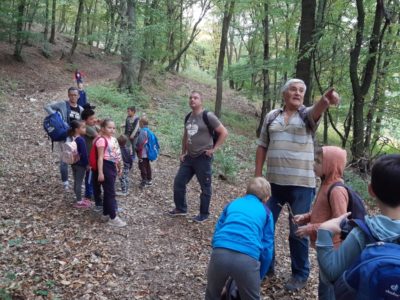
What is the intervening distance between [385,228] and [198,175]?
4177mm

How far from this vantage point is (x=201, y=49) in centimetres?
4250

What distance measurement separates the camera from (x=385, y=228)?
Answer: 1.82 metres

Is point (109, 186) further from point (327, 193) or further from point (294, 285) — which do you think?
point (327, 193)

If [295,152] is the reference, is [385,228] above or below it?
below

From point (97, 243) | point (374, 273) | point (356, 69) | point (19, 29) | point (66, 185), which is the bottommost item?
point (97, 243)

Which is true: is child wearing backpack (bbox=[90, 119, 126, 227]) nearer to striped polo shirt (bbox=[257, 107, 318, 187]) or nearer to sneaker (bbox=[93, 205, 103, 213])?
sneaker (bbox=[93, 205, 103, 213])

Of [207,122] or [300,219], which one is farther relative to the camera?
[207,122]

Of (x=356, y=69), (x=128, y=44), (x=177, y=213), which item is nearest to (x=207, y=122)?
(x=177, y=213)

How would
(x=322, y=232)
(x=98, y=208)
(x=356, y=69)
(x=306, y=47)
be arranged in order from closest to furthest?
(x=322, y=232) → (x=98, y=208) → (x=306, y=47) → (x=356, y=69)

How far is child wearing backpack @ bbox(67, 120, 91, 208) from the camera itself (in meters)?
6.20

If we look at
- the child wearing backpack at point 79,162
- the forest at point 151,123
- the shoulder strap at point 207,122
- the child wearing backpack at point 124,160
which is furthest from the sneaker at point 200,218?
the child wearing backpack at point 79,162

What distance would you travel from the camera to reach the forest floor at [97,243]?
429 centimetres

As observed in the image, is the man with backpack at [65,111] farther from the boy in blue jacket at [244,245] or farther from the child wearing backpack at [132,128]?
the boy in blue jacket at [244,245]

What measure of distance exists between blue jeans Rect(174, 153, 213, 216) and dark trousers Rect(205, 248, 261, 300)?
2.78 meters
